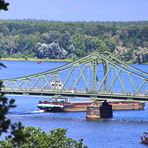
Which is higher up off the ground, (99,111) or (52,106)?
(52,106)

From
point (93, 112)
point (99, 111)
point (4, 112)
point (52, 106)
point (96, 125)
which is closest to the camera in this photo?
point (4, 112)

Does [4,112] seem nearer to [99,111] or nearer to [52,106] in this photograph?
[99,111]

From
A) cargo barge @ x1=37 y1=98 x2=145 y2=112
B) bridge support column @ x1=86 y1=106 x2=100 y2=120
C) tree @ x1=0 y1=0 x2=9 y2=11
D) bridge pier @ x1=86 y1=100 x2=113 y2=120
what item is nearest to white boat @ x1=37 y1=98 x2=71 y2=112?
cargo barge @ x1=37 y1=98 x2=145 y2=112

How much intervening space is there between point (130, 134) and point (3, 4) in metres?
50.7

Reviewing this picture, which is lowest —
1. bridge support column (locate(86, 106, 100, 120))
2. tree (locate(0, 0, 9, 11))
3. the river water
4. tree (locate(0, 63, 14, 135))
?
the river water

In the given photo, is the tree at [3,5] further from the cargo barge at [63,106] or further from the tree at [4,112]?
the cargo barge at [63,106]

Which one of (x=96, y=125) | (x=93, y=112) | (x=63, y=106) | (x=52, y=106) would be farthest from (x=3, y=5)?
(x=63, y=106)

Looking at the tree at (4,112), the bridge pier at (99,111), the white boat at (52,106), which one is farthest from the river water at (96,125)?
the tree at (4,112)

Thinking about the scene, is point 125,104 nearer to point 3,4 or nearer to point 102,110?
point 102,110

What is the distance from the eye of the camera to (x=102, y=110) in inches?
3105

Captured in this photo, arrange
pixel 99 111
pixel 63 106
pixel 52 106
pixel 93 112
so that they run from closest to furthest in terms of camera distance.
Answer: pixel 93 112 < pixel 99 111 < pixel 52 106 < pixel 63 106

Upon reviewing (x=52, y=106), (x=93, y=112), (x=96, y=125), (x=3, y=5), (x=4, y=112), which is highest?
(x=3, y=5)

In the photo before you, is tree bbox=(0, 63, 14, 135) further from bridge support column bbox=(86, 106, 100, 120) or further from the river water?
bridge support column bbox=(86, 106, 100, 120)

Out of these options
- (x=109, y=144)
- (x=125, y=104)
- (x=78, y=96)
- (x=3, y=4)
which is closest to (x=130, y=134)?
(x=109, y=144)
